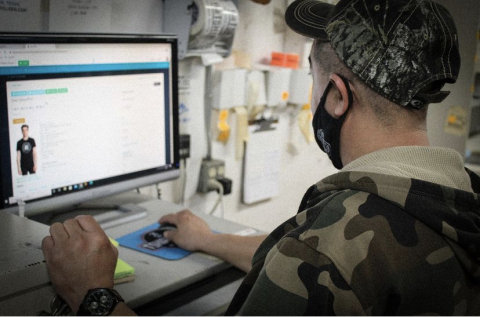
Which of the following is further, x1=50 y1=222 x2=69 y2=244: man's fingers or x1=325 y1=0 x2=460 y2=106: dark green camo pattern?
x1=50 y1=222 x2=69 y2=244: man's fingers

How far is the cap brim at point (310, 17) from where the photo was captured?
3.40ft

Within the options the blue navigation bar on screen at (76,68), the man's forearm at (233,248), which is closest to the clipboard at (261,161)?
the blue navigation bar on screen at (76,68)

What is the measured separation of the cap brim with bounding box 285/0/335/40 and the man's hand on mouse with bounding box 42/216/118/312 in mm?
547

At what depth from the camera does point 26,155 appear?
1327 mm

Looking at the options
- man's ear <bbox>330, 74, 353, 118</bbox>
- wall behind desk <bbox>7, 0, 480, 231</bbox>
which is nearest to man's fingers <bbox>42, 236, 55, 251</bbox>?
man's ear <bbox>330, 74, 353, 118</bbox>

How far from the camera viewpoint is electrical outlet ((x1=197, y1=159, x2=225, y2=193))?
6.48 feet

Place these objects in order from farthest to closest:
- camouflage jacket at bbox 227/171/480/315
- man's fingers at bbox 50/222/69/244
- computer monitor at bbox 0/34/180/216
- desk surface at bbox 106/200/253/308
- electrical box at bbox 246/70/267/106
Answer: electrical box at bbox 246/70/267/106 → computer monitor at bbox 0/34/180/216 → desk surface at bbox 106/200/253/308 → man's fingers at bbox 50/222/69/244 → camouflage jacket at bbox 227/171/480/315

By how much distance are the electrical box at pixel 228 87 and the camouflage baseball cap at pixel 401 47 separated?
100cm

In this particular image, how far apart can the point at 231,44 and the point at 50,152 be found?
758mm

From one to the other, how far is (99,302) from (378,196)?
520 mm

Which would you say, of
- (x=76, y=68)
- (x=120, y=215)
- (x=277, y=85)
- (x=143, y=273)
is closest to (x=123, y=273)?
(x=143, y=273)

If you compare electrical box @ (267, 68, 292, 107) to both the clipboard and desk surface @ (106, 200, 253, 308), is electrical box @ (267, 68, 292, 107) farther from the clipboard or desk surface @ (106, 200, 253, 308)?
desk surface @ (106, 200, 253, 308)

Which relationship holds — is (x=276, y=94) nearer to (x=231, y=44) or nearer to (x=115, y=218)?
(x=231, y=44)

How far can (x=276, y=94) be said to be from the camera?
85.4 inches
